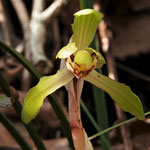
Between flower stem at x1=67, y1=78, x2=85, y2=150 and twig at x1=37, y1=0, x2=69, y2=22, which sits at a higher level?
twig at x1=37, y1=0, x2=69, y2=22

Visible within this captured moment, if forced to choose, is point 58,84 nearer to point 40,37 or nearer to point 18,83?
point 40,37

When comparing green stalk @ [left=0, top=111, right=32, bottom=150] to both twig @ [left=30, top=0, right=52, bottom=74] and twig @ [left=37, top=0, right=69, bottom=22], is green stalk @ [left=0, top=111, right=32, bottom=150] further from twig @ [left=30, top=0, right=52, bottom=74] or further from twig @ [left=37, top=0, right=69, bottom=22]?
twig @ [left=37, top=0, right=69, bottom=22]

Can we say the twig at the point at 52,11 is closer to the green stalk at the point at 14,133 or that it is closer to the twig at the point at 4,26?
the twig at the point at 4,26

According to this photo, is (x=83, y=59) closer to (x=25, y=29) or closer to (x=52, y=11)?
(x=52, y=11)

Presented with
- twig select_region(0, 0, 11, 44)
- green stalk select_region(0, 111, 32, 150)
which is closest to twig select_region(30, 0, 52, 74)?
twig select_region(0, 0, 11, 44)

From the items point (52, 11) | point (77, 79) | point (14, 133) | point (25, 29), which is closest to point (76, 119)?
point (77, 79)

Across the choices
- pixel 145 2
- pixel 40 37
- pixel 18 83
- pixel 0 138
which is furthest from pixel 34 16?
pixel 145 2

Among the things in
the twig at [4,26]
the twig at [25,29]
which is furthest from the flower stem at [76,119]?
the twig at [4,26]
